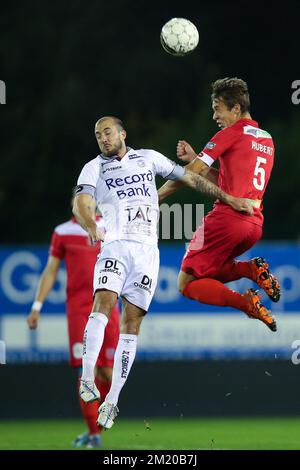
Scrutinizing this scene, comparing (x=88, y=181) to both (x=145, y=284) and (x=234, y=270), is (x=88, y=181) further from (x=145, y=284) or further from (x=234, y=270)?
(x=234, y=270)

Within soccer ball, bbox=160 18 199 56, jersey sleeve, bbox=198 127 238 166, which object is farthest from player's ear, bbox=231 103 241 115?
soccer ball, bbox=160 18 199 56

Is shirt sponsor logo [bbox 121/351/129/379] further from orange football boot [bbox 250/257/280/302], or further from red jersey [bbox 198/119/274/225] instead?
red jersey [bbox 198/119/274/225]

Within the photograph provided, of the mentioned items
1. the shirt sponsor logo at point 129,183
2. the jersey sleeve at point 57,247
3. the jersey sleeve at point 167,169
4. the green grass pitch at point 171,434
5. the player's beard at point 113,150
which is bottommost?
the green grass pitch at point 171,434

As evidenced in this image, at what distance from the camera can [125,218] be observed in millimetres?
10812

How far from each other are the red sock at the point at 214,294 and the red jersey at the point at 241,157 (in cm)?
67

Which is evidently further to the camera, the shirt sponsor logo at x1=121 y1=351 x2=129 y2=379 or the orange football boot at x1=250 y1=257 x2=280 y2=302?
the orange football boot at x1=250 y1=257 x2=280 y2=302

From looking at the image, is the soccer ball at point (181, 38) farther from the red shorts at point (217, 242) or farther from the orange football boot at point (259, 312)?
the orange football boot at point (259, 312)

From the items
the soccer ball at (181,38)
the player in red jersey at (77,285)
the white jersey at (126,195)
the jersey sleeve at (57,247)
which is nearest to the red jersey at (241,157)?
the white jersey at (126,195)

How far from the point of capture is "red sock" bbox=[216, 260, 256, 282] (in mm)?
11219

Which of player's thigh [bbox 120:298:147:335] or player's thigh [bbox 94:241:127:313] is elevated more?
player's thigh [bbox 94:241:127:313]

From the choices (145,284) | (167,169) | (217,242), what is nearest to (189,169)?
(167,169)

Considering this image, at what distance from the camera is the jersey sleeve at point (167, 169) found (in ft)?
36.1

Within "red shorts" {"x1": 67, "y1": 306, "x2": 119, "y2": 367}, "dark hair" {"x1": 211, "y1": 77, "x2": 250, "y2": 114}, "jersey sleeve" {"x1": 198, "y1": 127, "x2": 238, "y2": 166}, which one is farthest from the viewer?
"red shorts" {"x1": 67, "y1": 306, "x2": 119, "y2": 367}

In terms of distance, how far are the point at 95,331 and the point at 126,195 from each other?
1231 mm
